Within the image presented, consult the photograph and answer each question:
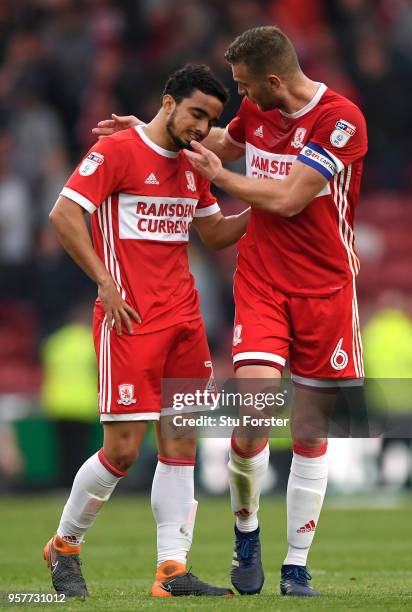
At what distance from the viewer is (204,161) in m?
6.57

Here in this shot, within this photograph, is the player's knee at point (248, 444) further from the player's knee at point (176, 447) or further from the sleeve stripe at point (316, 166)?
the sleeve stripe at point (316, 166)

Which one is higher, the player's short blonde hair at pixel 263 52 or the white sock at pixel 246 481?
the player's short blonde hair at pixel 263 52

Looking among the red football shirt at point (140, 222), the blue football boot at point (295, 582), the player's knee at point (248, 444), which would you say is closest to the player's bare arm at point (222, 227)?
the red football shirt at point (140, 222)

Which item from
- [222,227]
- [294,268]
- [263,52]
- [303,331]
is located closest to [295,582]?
[303,331]

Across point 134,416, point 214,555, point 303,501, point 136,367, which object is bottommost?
point 214,555

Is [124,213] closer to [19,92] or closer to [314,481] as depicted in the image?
[314,481]

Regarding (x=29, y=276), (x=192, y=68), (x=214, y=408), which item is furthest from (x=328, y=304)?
(x=29, y=276)

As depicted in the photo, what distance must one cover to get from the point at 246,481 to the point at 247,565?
42 centimetres

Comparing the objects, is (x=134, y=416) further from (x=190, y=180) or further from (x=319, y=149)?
(x=319, y=149)

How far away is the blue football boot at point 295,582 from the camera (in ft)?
22.1

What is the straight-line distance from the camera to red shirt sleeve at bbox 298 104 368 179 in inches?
265

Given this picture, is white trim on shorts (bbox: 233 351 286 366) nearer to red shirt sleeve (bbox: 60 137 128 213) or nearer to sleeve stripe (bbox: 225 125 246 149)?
red shirt sleeve (bbox: 60 137 128 213)

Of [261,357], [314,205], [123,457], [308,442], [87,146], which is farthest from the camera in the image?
[87,146]

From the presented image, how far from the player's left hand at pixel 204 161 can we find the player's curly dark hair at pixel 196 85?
0.25 metres
